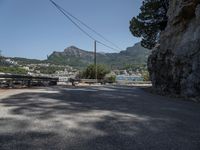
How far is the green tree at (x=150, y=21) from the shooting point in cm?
2959

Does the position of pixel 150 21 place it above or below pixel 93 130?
above

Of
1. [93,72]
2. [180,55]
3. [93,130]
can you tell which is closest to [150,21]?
[180,55]

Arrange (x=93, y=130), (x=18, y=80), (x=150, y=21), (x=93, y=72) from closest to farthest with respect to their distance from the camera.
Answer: (x=93, y=130) < (x=18, y=80) < (x=150, y=21) < (x=93, y=72)

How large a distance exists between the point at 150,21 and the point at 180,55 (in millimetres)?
14641

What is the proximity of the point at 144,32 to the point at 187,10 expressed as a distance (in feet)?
42.0

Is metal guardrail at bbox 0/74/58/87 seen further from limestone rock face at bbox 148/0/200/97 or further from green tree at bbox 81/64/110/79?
green tree at bbox 81/64/110/79

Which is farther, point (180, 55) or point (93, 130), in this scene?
point (180, 55)

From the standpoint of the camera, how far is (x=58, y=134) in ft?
17.1

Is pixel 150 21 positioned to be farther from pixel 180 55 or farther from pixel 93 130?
pixel 93 130

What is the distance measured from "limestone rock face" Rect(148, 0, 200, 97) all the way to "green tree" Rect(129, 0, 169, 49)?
7119mm

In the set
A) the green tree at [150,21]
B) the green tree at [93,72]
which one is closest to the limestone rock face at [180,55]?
the green tree at [150,21]

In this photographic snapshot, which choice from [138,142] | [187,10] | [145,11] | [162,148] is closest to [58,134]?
[138,142]

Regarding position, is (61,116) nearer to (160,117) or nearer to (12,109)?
(12,109)

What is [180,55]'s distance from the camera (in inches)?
647
